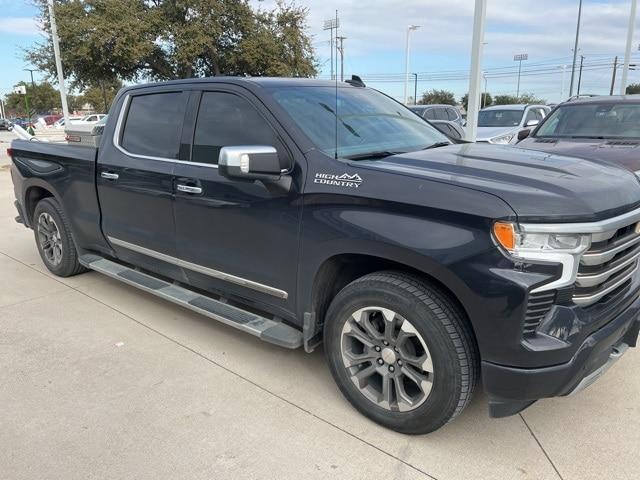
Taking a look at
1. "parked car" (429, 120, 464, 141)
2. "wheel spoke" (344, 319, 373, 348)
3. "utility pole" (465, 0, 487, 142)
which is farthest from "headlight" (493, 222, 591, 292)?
"utility pole" (465, 0, 487, 142)

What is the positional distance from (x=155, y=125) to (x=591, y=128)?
5.63 meters

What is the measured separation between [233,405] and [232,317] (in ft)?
1.88

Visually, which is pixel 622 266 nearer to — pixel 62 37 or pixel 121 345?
pixel 121 345

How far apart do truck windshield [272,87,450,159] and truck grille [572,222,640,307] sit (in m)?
1.27

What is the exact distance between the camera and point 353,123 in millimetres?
3332

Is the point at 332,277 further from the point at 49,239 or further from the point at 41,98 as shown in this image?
the point at 41,98

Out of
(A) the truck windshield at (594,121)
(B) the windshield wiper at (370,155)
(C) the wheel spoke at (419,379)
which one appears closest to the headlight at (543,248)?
(C) the wheel spoke at (419,379)

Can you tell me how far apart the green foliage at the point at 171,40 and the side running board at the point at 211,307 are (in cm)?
2010

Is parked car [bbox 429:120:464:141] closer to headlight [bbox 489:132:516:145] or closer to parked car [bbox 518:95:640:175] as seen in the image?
parked car [bbox 518:95:640:175]

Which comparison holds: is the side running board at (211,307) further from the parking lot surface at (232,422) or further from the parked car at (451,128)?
the parked car at (451,128)

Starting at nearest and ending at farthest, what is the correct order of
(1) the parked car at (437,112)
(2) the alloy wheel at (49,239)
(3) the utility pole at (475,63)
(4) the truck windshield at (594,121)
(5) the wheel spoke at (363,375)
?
(5) the wheel spoke at (363,375), (2) the alloy wheel at (49,239), (4) the truck windshield at (594,121), (3) the utility pole at (475,63), (1) the parked car at (437,112)

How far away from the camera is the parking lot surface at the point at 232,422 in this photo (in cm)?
251

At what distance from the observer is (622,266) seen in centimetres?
254

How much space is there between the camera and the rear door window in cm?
370
